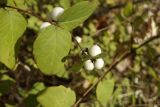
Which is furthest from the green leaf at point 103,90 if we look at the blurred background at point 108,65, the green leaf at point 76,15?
the green leaf at point 76,15

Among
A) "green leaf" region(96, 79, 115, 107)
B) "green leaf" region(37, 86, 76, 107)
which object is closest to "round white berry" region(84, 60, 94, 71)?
"green leaf" region(37, 86, 76, 107)

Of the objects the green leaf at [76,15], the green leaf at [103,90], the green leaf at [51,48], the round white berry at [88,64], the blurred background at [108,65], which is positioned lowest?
the blurred background at [108,65]

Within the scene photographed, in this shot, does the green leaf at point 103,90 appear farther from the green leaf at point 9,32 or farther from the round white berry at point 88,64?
the green leaf at point 9,32

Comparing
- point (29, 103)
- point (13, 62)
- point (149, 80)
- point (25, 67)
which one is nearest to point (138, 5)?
point (149, 80)

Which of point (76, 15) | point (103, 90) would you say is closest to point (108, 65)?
point (103, 90)

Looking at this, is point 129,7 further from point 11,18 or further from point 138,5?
point 11,18

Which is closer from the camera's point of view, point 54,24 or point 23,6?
point 54,24

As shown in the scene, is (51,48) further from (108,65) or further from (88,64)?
(108,65)
